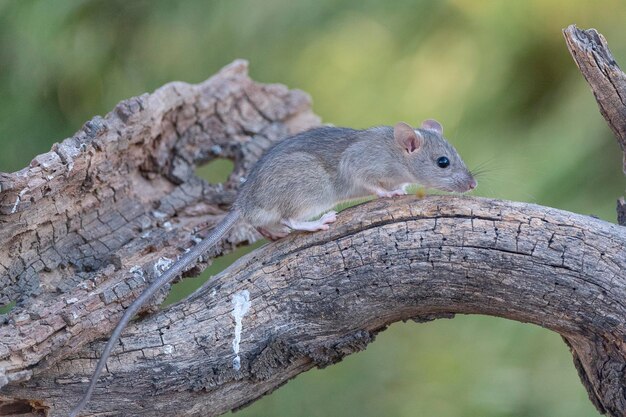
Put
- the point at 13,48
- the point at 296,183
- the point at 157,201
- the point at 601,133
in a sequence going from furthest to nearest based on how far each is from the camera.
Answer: the point at 601,133 < the point at 13,48 < the point at 157,201 < the point at 296,183

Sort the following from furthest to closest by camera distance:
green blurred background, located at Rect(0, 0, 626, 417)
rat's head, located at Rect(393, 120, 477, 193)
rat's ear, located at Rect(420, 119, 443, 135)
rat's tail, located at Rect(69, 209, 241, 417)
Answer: green blurred background, located at Rect(0, 0, 626, 417), rat's ear, located at Rect(420, 119, 443, 135), rat's head, located at Rect(393, 120, 477, 193), rat's tail, located at Rect(69, 209, 241, 417)

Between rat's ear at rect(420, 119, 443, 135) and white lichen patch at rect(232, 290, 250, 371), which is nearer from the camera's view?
white lichen patch at rect(232, 290, 250, 371)

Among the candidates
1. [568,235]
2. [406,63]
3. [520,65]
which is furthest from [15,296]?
[520,65]

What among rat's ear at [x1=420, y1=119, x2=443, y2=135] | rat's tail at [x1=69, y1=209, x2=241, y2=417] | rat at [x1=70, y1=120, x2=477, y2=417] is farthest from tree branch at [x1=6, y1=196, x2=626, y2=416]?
rat's ear at [x1=420, y1=119, x2=443, y2=135]

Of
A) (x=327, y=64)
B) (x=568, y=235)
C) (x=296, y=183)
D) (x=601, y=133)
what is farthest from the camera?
(x=327, y=64)

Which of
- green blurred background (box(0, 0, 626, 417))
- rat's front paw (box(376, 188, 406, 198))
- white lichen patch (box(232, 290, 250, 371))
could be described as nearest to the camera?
white lichen patch (box(232, 290, 250, 371))

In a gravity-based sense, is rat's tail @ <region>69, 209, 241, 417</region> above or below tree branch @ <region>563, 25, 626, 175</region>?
below

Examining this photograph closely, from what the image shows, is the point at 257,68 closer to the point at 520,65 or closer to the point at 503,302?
the point at 520,65

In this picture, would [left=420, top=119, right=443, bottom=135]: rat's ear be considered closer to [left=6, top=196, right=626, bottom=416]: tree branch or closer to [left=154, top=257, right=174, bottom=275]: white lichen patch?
[left=6, top=196, right=626, bottom=416]: tree branch
